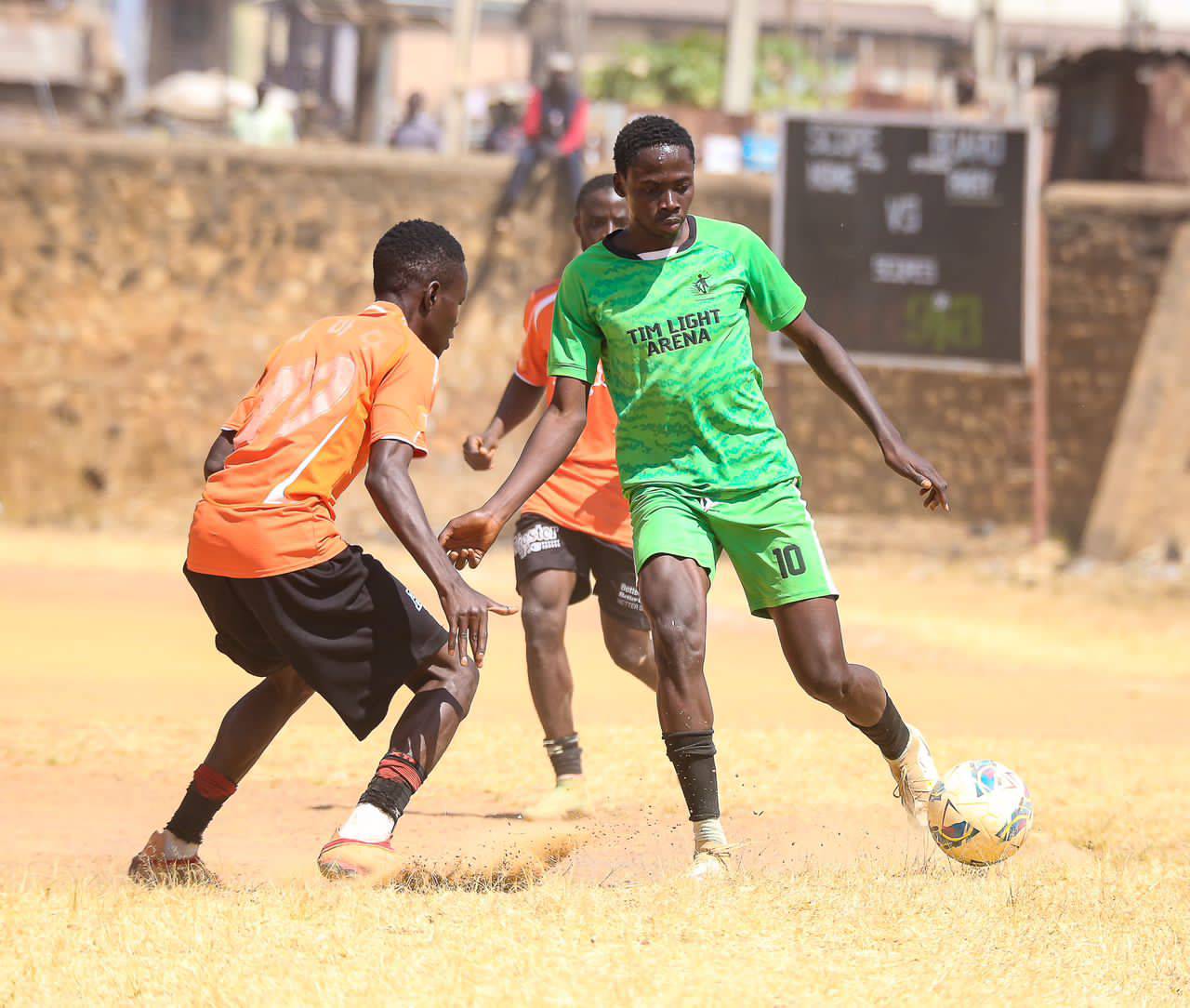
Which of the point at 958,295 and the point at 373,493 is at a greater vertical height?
the point at 958,295

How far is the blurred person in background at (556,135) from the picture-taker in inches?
588

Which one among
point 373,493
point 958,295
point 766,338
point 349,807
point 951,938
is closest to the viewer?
point 951,938

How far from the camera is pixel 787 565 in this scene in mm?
4715

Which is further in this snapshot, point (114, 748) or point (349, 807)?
point (114, 748)

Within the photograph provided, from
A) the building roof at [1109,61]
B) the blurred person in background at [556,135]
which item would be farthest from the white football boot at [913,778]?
the building roof at [1109,61]

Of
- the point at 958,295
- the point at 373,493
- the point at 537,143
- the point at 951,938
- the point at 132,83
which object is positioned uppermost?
the point at 132,83

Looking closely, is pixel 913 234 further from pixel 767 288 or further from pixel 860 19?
pixel 860 19

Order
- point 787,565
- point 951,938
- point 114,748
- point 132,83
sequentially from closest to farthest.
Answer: point 951,938, point 787,565, point 114,748, point 132,83

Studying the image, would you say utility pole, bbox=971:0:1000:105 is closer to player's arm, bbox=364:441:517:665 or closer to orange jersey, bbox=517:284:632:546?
orange jersey, bbox=517:284:632:546

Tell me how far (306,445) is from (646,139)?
48.9 inches

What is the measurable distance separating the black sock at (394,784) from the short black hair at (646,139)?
67.1 inches

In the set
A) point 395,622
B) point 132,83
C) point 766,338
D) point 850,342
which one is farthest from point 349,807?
point 132,83

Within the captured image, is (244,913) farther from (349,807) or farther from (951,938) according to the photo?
(349,807)

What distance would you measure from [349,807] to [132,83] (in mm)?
26748
